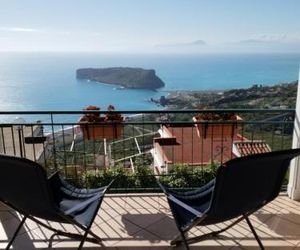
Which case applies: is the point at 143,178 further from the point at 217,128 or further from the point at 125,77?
the point at 125,77

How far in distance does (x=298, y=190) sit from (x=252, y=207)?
130 centimetres

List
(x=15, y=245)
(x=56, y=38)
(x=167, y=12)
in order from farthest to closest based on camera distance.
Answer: (x=56, y=38) → (x=167, y=12) → (x=15, y=245)

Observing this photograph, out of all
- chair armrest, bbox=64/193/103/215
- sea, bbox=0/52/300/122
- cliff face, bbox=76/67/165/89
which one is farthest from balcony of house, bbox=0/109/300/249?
cliff face, bbox=76/67/165/89

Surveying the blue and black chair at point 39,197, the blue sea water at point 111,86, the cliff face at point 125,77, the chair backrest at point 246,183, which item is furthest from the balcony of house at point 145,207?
the cliff face at point 125,77

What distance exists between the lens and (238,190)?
201 cm

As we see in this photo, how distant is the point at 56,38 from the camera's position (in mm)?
20266

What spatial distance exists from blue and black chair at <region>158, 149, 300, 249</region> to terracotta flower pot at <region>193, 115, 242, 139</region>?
1.16 meters

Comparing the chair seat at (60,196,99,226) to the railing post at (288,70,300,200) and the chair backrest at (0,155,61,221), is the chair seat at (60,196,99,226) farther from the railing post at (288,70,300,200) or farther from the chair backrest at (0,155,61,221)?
the railing post at (288,70,300,200)

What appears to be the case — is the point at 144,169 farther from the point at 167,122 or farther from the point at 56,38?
the point at 56,38

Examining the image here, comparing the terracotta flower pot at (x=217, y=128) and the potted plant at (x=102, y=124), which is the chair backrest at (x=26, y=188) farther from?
the terracotta flower pot at (x=217, y=128)

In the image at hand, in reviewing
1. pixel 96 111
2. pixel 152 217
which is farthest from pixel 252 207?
pixel 96 111

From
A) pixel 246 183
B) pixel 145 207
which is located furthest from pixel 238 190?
pixel 145 207

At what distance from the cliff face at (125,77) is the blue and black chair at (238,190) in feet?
19.9

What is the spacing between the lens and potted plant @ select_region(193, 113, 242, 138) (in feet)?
11.2
